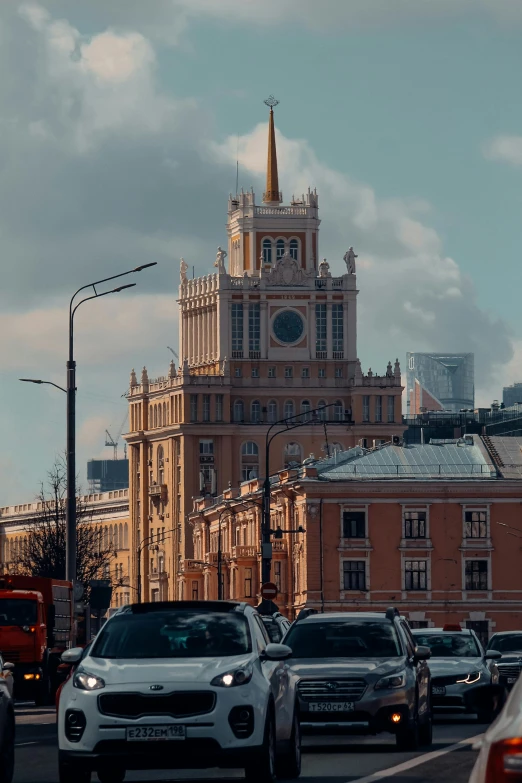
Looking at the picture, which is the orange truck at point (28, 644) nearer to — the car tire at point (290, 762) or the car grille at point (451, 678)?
the car grille at point (451, 678)

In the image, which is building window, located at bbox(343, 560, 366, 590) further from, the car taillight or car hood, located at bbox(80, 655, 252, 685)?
the car taillight

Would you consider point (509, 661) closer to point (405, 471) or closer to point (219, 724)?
point (219, 724)

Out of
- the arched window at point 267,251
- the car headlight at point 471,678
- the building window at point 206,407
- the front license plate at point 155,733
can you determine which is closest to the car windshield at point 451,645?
the car headlight at point 471,678

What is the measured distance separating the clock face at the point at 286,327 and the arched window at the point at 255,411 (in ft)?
19.2

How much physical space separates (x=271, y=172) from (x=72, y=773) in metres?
168

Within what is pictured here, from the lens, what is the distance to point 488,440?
114 meters

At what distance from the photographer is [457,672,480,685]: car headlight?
93.8 feet

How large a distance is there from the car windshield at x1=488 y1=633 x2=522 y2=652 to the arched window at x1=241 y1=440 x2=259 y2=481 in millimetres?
121476

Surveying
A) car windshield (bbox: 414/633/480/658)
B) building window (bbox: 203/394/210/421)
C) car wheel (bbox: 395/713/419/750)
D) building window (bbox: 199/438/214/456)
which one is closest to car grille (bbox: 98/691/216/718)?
car wheel (bbox: 395/713/419/750)

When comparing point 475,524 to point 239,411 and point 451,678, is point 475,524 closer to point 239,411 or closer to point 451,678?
point 239,411

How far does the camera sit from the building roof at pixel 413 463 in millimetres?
105750

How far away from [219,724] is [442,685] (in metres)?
13.2

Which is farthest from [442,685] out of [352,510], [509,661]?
[352,510]

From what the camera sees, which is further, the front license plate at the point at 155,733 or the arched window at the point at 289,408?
the arched window at the point at 289,408
